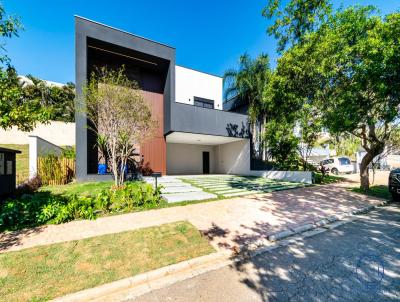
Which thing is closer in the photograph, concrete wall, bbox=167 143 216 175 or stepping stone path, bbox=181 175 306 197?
stepping stone path, bbox=181 175 306 197

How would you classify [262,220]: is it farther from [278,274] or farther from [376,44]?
[376,44]

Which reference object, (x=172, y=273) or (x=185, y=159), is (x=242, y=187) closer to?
(x=172, y=273)

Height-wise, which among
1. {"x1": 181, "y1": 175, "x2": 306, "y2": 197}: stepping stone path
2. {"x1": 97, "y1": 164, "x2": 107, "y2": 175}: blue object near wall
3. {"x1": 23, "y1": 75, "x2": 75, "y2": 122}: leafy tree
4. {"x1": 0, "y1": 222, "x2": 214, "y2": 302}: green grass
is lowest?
{"x1": 0, "y1": 222, "x2": 214, "y2": 302}: green grass

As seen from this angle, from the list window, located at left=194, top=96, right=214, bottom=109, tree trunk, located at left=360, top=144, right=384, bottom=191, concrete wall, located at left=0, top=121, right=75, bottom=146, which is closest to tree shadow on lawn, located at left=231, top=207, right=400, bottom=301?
tree trunk, located at left=360, top=144, right=384, bottom=191

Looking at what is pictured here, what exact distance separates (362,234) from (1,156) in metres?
11.7

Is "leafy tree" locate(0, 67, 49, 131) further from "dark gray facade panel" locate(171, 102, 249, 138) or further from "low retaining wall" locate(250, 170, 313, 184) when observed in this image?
"low retaining wall" locate(250, 170, 313, 184)

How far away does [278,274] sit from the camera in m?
2.80

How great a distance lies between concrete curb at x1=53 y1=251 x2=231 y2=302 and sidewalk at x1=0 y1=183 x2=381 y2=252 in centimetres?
38

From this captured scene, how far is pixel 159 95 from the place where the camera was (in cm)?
1326

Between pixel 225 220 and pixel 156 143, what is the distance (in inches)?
358

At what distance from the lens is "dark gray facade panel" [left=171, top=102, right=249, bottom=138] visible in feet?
37.5

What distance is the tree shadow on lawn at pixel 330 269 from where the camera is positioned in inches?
94.0

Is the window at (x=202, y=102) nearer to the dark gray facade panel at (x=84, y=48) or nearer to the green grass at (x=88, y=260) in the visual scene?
the dark gray facade panel at (x=84, y=48)

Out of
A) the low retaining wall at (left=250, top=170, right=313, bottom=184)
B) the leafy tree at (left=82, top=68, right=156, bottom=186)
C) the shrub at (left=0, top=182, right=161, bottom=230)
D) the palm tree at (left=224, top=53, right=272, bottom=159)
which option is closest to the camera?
the shrub at (left=0, top=182, right=161, bottom=230)
